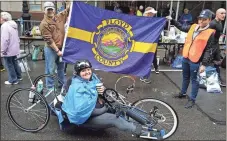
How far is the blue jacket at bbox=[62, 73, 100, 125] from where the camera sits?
318 cm

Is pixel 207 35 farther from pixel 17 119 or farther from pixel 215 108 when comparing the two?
pixel 17 119

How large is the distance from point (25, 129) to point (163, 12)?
1038 cm

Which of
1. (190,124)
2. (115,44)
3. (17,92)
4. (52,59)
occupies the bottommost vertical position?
(190,124)

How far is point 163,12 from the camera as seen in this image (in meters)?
12.6

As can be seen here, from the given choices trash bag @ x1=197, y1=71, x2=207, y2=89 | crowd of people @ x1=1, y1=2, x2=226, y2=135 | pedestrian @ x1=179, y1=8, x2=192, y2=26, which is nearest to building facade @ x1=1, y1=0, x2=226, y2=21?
pedestrian @ x1=179, y1=8, x2=192, y2=26

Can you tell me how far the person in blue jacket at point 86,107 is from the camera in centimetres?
320

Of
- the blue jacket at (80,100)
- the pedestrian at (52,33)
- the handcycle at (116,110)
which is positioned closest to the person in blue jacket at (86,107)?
the blue jacket at (80,100)

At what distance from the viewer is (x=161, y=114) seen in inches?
139

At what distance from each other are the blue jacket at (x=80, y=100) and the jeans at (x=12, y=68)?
283 cm

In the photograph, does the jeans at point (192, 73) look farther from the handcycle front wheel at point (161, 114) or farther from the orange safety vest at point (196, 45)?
the handcycle front wheel at point (161, 114)

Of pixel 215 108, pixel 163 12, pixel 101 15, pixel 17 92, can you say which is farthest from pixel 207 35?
pixel 163 12

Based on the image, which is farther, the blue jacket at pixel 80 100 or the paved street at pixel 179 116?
the paved street at pixel 179 116

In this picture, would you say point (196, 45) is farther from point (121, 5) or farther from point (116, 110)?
point (121, 5)

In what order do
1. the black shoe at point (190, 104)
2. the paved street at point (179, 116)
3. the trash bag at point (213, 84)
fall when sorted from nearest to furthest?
the paved street at point (179, 116)
the black shoe at point (190, 104)
the trash bag at point (213, 84)
